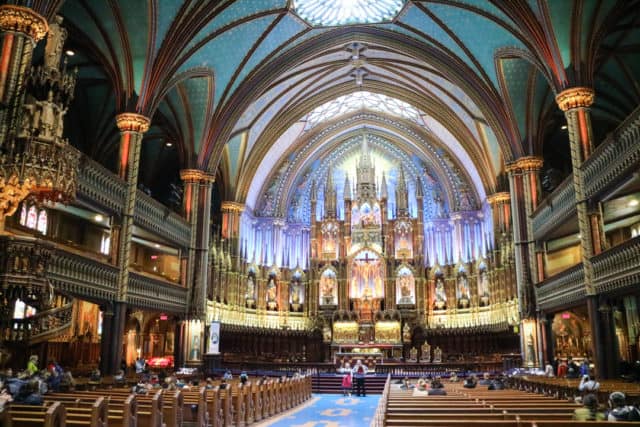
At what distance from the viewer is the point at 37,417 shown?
669cm

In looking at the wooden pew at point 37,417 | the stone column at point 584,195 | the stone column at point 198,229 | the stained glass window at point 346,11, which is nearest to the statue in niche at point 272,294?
the stone column at point 198,229

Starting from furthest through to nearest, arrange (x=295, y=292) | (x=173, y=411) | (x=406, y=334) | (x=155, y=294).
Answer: (x=295, y=292), (x=406, y=334), (x=155, y=294), (x=173, y=411)

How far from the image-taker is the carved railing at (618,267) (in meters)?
14.3

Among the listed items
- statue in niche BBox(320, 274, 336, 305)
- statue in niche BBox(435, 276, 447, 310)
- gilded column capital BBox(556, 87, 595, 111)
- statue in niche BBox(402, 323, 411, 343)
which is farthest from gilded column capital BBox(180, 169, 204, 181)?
gilded column capital BBox(556, 87, 595, 111)

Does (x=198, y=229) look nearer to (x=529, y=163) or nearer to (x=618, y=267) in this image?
(x=529, y=163)

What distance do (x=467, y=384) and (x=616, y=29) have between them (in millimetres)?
13918

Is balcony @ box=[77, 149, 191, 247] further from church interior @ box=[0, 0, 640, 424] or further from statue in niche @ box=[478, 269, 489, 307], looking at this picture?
statue in niche @ box=[478, 269, 489, 307]

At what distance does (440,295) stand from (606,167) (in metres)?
18.2

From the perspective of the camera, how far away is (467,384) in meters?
14.6

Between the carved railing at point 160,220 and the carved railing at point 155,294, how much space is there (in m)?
2.08

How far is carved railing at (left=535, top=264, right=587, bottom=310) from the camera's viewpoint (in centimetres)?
1803

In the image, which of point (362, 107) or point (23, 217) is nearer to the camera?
point (23, 217)

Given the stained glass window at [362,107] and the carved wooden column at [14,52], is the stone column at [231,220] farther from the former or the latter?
the carved wooden column at [14,52]

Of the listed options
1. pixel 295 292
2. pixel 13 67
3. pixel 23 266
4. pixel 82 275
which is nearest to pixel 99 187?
pixel 82 275
